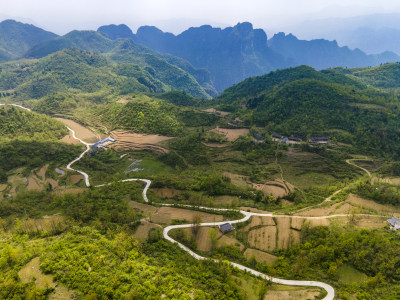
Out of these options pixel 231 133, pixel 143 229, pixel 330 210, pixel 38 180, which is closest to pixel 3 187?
pixel 38 180

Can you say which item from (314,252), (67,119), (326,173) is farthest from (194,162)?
(67,119)

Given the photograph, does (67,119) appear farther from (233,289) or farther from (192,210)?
(233,289)

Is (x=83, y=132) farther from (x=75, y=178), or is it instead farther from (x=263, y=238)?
(x=263, y=238)

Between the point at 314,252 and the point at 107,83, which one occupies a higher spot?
the point at 107,83

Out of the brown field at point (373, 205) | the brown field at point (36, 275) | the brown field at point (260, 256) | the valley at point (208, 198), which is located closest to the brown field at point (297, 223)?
the valley at point (208, 198)

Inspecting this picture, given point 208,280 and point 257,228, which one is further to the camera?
point 257,228

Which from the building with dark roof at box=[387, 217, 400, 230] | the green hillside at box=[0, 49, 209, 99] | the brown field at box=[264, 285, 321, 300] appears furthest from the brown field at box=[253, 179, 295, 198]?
the green hillside at box=[0, 49, 209, 99]

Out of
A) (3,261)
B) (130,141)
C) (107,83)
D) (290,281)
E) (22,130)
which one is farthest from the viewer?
(107,83)
